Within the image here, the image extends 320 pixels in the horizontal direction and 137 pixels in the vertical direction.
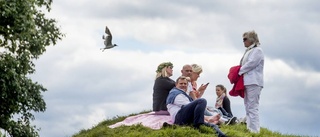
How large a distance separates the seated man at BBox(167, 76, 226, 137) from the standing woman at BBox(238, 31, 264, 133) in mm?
1387

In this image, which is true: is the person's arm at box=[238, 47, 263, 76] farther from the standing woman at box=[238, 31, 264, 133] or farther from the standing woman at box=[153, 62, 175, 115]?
the standing woman at box=[153, 62, 175, 115]

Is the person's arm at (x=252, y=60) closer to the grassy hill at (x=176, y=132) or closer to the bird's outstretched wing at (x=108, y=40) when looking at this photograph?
the grassy hill at (x=176, y=132)

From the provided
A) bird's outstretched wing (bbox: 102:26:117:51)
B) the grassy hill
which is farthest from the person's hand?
bird's outstretched wing (bbox: 102:26:117:51)

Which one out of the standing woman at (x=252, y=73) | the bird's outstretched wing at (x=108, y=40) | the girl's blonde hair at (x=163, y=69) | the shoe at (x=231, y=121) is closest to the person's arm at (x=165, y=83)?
the girl's blonde hair at (x=163, y=69)

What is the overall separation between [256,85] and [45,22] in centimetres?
1014

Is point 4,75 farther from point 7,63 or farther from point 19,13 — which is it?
point 19,13

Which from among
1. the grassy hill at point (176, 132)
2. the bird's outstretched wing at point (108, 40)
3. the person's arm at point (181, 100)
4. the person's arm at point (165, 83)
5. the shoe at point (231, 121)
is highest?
the bird's outstretched wing at point (108, 40)

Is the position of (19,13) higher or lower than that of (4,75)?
higher

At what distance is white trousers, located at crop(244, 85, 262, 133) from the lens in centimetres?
1916

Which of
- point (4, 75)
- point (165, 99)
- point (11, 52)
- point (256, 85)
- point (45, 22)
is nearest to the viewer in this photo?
point (256, 85)

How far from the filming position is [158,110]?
68.1 feet

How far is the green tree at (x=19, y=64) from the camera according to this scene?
22.2 meters

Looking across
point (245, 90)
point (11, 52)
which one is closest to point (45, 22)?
point (11, 52)

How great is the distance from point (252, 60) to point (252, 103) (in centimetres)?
125
